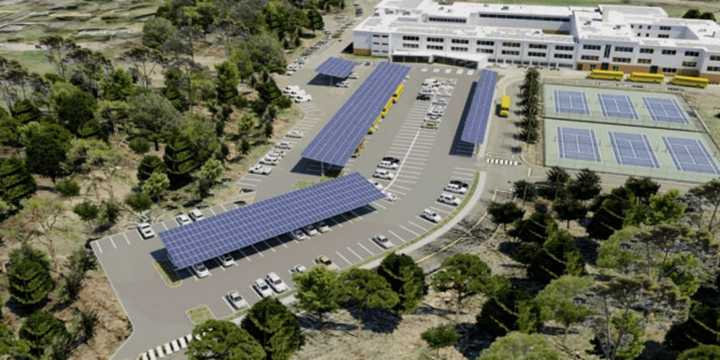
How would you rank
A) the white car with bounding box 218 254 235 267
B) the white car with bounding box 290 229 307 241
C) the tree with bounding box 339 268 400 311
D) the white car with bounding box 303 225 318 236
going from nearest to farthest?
the tree with bounding box 339 268 400 311 < the white car with bounding box 218 254 235 267 < the white car with bounding box 290 229 307 241 < the white car with bounding box 303 225 318 236

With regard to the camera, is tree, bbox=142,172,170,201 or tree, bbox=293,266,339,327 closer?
tree, bbox=293,266,339,327

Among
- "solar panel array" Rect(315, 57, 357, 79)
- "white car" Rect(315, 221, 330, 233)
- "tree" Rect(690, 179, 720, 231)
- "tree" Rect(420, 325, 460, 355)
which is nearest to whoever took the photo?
"tree" Rect(420, 325, 460, 355)

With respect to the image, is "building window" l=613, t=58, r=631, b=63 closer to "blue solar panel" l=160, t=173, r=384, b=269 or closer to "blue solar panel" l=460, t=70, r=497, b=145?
"blue solar panel" l=460, t=70, r=497, b=145

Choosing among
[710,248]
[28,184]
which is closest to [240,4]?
[28,184]

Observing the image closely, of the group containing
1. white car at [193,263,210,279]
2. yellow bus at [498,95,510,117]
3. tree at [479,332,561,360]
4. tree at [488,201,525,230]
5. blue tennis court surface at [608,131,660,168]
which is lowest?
white car at [193,263,210,279]

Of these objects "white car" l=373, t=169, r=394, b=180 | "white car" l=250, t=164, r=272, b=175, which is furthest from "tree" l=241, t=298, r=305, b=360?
"white car" l=373, t=169, r=394, b=180

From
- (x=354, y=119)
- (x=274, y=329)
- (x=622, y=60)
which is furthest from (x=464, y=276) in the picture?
(x=622, y=60)

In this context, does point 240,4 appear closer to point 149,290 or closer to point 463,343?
point 149,290
